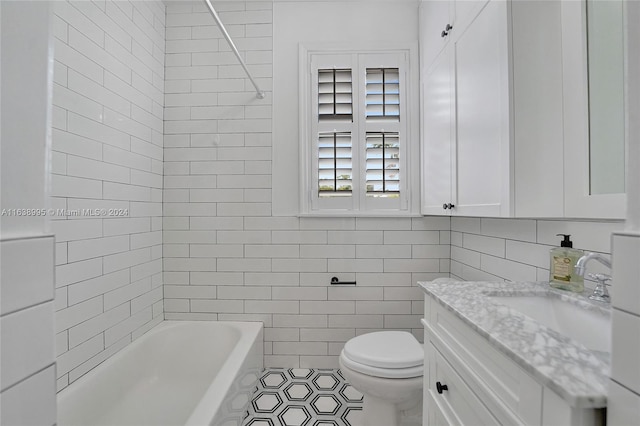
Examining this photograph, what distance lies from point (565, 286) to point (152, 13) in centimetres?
283

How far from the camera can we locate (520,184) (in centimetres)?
110

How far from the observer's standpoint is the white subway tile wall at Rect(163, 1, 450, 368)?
2096 millimetres

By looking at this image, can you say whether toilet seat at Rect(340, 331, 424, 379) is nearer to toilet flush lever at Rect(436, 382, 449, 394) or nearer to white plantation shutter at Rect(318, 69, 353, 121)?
toilet flush lever at Rect(436, 382, 449, 394)

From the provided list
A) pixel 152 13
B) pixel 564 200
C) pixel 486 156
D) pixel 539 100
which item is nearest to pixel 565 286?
pixel 564 200

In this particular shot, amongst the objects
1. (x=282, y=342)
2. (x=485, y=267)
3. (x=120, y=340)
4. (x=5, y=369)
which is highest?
(x=5, y=369)

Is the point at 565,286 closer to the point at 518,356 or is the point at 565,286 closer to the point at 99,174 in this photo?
the point at 518,356

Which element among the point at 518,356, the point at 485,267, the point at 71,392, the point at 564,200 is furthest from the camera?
the point at 485,267

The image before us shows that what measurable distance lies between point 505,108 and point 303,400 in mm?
1880

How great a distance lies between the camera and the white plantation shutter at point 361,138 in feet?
6.88

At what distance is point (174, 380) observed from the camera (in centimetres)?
186

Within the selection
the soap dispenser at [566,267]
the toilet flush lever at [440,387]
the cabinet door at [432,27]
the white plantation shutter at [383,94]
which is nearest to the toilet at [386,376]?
the toilet flush lever at [440,387]

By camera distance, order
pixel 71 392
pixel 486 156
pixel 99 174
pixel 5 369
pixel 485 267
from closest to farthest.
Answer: pixel 5 369, pixel 486 156, pixel 71 392, pixel 99 174, pixel 485 267

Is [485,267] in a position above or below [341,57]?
below

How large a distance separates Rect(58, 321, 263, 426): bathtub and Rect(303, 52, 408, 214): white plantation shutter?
1083 millimetres
